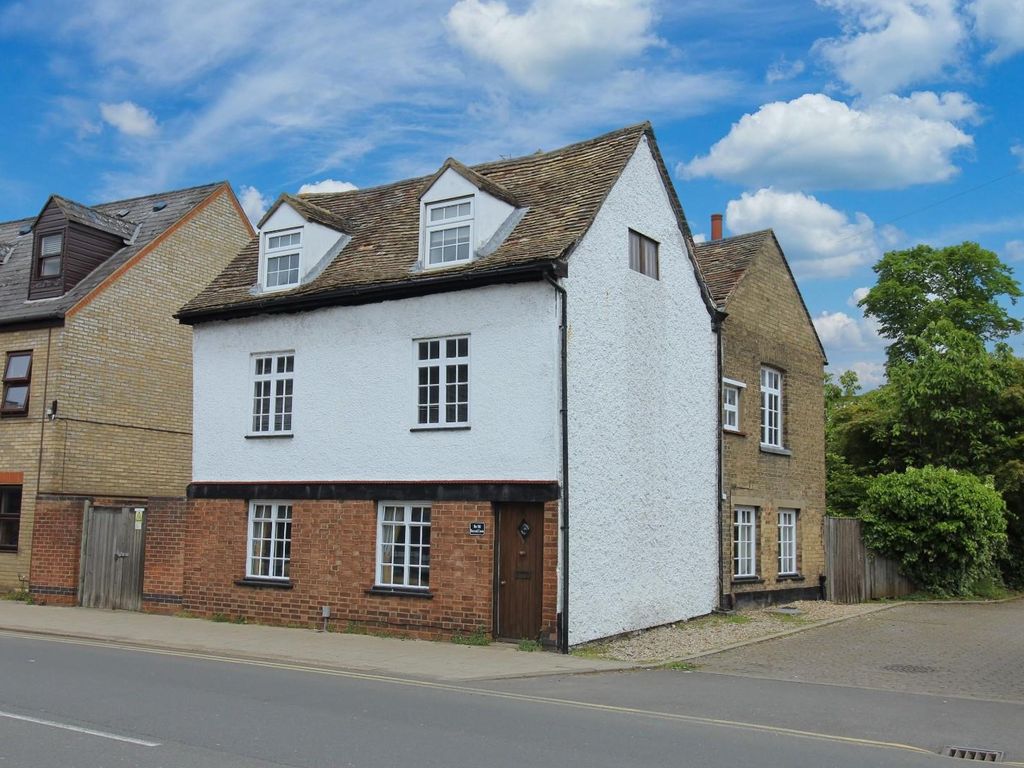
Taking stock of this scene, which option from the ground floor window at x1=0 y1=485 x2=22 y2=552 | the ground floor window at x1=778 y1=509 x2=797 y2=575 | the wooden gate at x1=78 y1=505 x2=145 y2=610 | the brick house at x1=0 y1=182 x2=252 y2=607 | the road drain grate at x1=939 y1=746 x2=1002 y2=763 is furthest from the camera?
the ground floor window at x1=778 y1=509 x2=797 y2=575

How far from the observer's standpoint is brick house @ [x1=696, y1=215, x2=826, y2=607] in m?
21.2

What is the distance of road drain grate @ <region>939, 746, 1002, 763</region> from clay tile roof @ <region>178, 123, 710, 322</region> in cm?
893

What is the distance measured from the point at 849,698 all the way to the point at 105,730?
7962 mm

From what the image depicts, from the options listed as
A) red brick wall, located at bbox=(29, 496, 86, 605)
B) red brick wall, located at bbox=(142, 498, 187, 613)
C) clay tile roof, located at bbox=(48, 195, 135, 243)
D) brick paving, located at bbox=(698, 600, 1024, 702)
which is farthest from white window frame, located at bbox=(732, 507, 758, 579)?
clay tile roof, located at bbox=(48, 195, 135, 243)

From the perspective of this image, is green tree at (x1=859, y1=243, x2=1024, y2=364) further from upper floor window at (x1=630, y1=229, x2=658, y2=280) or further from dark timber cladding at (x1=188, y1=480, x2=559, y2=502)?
dark timber cladding at (x1=188, y1=480, x2=559, y2=502)

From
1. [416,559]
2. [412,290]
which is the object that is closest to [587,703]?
[416,559]

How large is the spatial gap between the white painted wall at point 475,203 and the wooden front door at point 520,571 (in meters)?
4.63

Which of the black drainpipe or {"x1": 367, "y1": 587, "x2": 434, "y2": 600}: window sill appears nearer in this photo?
the black drainpipe

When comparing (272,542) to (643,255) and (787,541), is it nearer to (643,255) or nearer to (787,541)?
(643,255)

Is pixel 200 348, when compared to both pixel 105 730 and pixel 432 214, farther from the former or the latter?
pixel 105 730

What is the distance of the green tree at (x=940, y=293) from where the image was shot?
4062cm

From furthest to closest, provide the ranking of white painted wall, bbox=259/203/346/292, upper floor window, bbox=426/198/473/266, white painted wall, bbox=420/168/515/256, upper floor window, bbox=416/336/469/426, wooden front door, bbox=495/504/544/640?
white painted wall, bbox=259/203/346/292, upper floor window, bbox=426/198/473/266, white painted wall, bbox=420/168/515/256, upper floor window, bbox=416/336/469/426, wooden front door, bbox=495/504/544/640

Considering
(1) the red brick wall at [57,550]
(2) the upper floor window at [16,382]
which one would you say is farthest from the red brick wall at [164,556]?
(2) the upper floor window at [16,382]

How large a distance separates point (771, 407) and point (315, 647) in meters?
12.7
